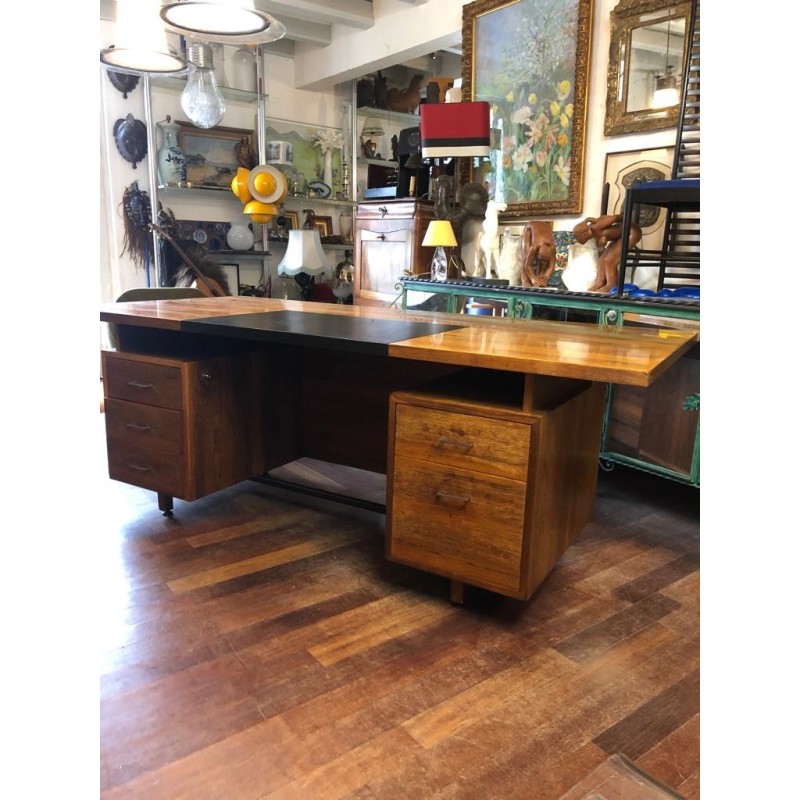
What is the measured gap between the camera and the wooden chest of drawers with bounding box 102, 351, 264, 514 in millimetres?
2139

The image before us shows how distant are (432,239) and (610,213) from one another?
99 cm

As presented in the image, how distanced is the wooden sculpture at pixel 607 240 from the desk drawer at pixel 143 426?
6.42ft

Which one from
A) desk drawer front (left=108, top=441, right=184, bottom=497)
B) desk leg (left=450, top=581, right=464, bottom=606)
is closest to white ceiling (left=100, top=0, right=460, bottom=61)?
desk drawer front (left=108, top=441, right=184, bottom=497)

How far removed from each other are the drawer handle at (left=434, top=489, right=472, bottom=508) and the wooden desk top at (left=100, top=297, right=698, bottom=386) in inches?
14.2

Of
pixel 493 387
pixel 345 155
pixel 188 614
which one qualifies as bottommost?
pixel 188 614

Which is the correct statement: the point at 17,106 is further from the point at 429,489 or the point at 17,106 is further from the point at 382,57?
the point at 382,57

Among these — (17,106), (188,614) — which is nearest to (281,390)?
(188,614)

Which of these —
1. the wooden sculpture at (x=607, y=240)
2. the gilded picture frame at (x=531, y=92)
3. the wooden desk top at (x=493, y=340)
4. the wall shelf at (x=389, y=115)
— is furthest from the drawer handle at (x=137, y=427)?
the wall shelf at (x=389, y=115)

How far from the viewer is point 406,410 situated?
173cm

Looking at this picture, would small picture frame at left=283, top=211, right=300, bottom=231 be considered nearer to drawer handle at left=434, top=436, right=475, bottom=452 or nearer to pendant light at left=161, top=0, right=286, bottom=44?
pendant light at left=161, top=0, right=286, bottom=44

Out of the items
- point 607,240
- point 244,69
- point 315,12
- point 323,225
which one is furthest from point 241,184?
point 607,240

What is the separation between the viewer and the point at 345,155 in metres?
5.71

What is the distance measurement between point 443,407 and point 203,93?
9.83 feet

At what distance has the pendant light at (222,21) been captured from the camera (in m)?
2.03
